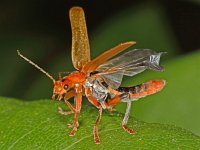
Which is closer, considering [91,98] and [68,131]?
[68,131]

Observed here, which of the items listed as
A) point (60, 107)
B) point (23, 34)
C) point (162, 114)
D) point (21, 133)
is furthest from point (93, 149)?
point (23, 34)

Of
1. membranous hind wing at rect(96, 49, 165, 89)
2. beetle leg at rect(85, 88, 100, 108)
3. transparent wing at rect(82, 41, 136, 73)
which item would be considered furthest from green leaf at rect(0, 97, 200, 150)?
transparent wing at rect(82, 41, 136, 73)

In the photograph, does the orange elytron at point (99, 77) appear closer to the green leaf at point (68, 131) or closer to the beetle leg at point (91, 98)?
the beetle leg at point (91, 98)

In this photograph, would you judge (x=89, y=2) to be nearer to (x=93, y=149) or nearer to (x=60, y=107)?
(x=60, y=107)

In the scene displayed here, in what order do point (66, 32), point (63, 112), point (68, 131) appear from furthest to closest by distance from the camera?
point (66, 32) → point (63, 112) → point (68, 131)

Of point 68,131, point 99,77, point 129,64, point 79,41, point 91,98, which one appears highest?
point 79,41

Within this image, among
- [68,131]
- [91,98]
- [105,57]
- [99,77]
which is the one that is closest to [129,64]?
[99,77]

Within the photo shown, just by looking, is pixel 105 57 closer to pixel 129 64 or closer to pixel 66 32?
pixel 129 64

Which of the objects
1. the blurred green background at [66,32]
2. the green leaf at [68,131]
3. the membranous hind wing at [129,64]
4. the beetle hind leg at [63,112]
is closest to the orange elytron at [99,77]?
the membranous hind wing at [129,64]

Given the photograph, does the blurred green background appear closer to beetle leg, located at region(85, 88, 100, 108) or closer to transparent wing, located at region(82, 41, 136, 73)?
beetle leg, located at region(85, 88, 100, 108)
